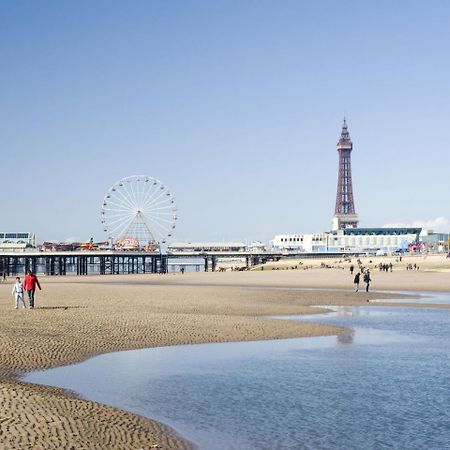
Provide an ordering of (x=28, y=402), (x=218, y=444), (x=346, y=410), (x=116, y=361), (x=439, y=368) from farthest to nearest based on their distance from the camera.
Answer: (x=116, y=361) → (x=439, y=368) → (x=346, y=410) → (x=28, y=402) → (x=218, y=444)

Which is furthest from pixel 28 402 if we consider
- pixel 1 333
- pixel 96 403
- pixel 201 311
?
pixel 201 311

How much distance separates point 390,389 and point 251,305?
18.6 m

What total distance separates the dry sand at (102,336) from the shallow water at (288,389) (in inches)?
28.4

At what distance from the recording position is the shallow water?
9914 mm

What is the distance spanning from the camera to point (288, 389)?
12812 mm

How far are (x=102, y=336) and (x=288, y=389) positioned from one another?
7799 millimetres

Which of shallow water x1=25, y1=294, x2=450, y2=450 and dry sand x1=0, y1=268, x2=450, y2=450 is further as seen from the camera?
shallow water x1=25, y1=294, x2=450, y2=450

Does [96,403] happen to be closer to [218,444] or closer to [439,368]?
[218,444]

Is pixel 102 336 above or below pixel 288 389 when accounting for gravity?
above

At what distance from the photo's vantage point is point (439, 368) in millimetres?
14805

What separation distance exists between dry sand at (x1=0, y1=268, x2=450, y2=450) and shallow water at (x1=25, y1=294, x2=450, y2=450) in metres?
0.72

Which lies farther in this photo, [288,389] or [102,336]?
[102,336]

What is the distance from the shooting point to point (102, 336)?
63.1 ft

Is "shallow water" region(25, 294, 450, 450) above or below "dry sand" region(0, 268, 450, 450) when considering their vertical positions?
below
